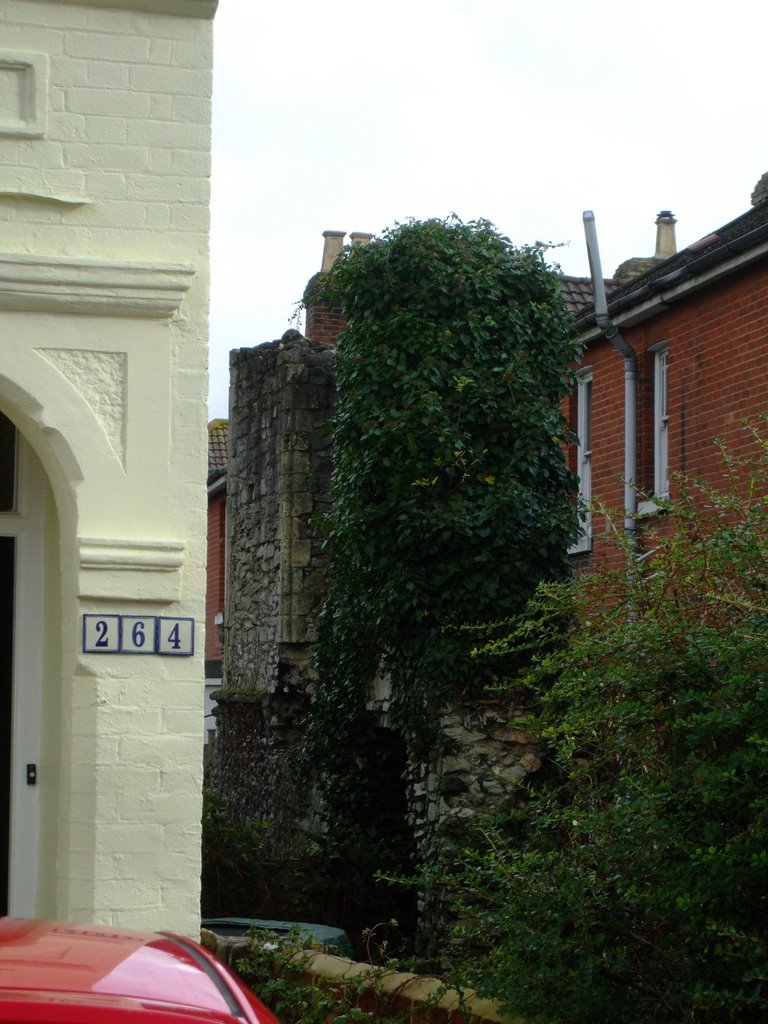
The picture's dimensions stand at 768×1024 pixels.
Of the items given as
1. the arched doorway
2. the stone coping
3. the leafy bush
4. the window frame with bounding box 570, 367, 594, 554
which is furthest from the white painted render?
the window frame with bounding box 570, 367, 594, 554

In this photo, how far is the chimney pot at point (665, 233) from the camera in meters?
27.9

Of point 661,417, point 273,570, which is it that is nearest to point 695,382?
point 661,417

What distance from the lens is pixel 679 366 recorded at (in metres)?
16.4

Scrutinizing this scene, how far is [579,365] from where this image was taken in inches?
741

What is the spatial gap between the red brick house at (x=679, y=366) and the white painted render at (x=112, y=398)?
7.71 meters

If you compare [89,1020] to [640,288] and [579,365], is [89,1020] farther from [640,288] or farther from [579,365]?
[579,365]

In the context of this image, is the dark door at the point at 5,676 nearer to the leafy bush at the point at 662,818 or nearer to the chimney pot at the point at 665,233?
the leafy bush at the point at 662,818

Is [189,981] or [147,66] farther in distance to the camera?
[147,66]

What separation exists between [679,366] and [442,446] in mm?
4623

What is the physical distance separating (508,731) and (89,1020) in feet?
31.9

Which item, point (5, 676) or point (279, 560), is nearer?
point (5, 676)

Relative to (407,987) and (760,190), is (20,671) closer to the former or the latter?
(407,987)

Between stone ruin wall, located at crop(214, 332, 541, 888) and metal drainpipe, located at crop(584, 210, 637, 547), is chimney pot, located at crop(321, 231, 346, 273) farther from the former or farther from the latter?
metal drainpipe, located at crop(584, 210, 637, 547)

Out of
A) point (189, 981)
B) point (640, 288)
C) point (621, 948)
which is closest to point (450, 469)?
point (640, 288)
